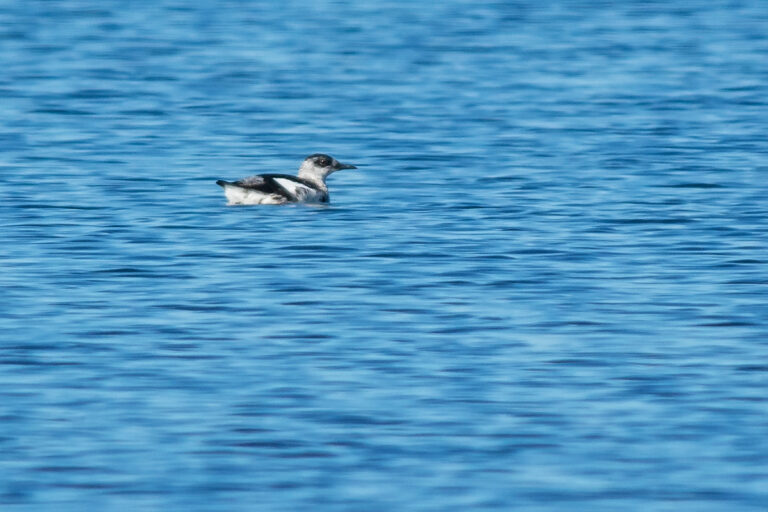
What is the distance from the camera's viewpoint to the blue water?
8141mm

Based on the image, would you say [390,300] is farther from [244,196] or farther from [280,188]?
[280,188]

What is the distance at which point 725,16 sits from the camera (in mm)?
38312

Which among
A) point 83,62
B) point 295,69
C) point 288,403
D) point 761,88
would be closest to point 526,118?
point 761,88

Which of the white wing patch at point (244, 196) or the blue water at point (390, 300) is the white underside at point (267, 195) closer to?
the white wing patch at point (244, 196)

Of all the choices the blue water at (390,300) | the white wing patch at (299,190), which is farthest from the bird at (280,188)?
the blue water at (390,300)

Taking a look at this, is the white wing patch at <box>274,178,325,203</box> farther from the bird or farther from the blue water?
the blue water

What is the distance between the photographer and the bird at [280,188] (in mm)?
16312

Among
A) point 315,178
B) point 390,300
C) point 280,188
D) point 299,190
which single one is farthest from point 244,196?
point 390,300

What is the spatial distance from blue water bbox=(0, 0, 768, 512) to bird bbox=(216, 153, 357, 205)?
0.58 feet

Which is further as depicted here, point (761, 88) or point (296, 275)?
point (761, 88)

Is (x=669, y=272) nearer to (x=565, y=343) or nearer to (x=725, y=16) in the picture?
(x=565, y=343)

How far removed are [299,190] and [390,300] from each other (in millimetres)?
5069

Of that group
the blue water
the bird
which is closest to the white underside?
the bird

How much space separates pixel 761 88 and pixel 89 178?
1223 centimetres
